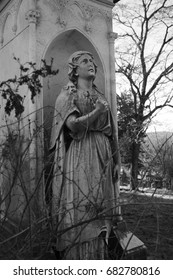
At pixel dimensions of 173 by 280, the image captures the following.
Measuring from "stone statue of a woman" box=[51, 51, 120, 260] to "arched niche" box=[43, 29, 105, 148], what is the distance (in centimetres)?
63

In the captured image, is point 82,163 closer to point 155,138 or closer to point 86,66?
point 155,138

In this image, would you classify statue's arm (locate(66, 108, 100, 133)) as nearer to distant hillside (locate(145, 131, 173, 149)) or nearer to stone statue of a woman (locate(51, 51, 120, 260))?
stone statue of a woman (locate(51, 51, 120, 260))

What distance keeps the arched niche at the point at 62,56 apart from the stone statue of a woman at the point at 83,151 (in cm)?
63

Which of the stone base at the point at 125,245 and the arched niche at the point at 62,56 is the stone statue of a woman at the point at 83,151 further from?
the arched niche at the point at 62,56

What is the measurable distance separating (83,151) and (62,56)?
1780 mm

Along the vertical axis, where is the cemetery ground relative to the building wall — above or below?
below

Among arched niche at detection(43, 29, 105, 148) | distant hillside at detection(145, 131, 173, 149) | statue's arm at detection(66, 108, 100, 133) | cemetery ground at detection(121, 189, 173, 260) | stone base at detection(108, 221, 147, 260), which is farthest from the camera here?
arched niche at detection(43, 29, 105, 148)

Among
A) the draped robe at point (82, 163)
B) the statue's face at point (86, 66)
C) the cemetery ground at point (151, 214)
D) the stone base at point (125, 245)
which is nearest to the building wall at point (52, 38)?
the draped robe at point (82, 163)

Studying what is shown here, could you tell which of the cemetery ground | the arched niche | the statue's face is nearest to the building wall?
the arched niche

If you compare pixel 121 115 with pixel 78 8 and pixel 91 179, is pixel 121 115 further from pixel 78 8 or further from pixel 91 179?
pixel 91 179

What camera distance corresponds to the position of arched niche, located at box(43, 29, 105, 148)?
164 inches

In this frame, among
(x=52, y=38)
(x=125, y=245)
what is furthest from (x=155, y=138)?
(x=52, y=38)

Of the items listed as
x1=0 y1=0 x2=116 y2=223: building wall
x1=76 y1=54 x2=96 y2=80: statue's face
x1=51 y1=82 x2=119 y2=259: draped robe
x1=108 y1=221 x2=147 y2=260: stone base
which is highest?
x1=0 y1=0 x2=116 y2=223: building wall
